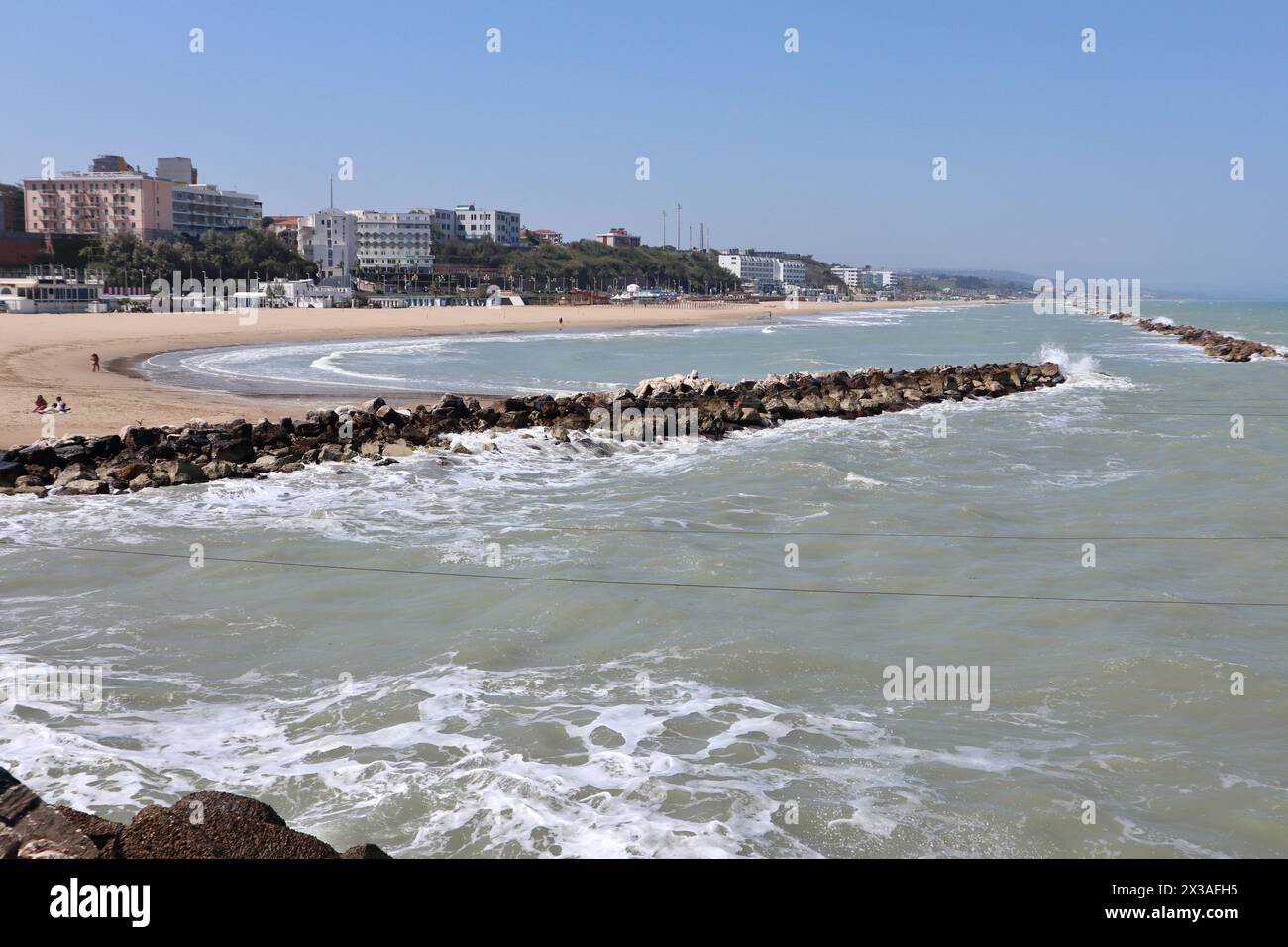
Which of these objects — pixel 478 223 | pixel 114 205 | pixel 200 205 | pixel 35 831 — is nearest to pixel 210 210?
pixel 200 205

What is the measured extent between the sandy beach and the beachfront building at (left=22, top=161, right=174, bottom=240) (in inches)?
2127

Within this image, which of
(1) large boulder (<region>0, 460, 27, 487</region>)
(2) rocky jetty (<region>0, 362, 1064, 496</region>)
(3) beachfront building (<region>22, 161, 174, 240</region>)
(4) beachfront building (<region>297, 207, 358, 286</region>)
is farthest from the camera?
(4) beachfront building (<region>297, 207, 358, 286</region>)

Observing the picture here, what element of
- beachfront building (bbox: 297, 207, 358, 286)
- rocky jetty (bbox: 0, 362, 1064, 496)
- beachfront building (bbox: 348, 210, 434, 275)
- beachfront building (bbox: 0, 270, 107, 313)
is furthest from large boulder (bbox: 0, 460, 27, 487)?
beachfront building (bbox: 348, 210, 434, 275)

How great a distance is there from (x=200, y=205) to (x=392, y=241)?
2898 cm

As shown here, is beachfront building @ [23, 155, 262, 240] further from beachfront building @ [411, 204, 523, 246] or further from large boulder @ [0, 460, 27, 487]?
large boulder @ [0, 460, 27, 487]

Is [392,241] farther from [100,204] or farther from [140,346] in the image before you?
[140,346]

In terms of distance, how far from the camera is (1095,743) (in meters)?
6.74

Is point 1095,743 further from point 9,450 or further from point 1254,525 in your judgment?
point 9,450

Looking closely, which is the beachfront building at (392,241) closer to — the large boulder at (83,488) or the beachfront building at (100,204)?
the beachfront building at (100,204)

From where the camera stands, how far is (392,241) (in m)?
150

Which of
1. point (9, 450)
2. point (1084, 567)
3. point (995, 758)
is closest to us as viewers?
point (995, 758)

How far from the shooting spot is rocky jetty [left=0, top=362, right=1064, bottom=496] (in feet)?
47.7

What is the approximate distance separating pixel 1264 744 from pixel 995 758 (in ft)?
6.10
